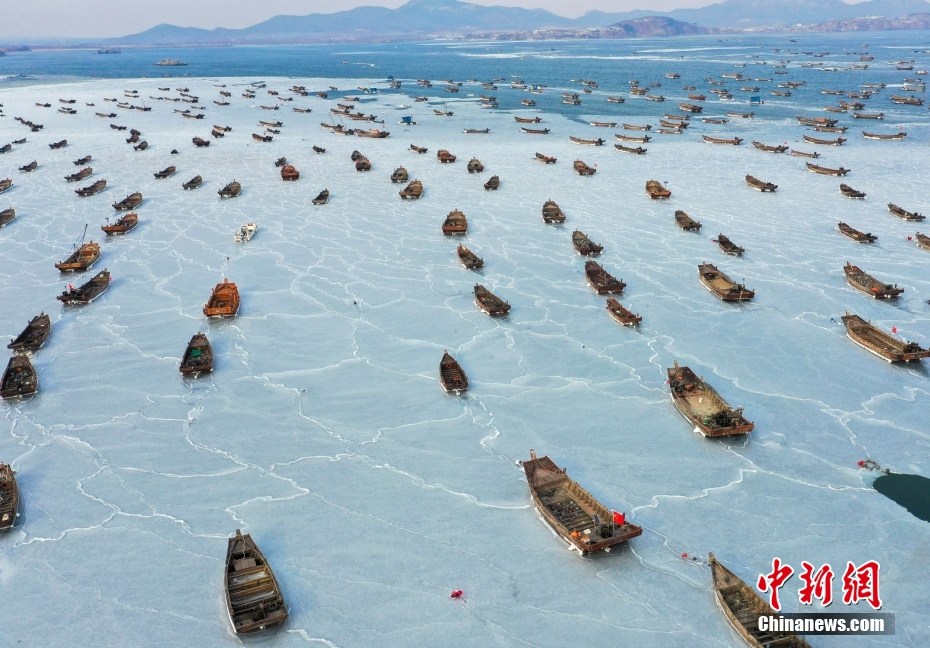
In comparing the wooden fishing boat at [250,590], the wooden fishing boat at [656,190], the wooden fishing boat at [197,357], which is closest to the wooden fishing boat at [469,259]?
the wooden fishing boat at [197,357]

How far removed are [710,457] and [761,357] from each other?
374 inches

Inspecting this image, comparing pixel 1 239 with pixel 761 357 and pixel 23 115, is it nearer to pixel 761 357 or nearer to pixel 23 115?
pixel 761 357

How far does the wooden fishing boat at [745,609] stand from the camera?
16.7 metres

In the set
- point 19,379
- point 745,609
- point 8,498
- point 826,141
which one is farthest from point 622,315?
point 826,141

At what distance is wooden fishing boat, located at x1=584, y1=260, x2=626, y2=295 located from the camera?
38.1 metres

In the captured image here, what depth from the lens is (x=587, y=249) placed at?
4403 centimetres

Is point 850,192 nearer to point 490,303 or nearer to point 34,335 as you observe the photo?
point 490,303

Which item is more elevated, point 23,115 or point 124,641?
point 23,115

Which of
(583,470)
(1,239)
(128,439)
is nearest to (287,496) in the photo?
(128,439)

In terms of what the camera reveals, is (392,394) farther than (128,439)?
Yes

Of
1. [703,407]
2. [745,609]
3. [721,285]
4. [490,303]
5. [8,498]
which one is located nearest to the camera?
[745,609]

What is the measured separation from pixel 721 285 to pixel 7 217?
56.0 m

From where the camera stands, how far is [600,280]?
39.4 meters

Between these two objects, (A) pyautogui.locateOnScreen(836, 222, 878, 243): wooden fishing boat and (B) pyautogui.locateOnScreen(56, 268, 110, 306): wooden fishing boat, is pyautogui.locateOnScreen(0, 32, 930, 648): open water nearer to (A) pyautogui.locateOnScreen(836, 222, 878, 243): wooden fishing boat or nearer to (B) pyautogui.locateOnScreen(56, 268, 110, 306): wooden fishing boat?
(B) pyautogui.locateOnScreen(56, 268, 110, 306): wooden fishing boat
